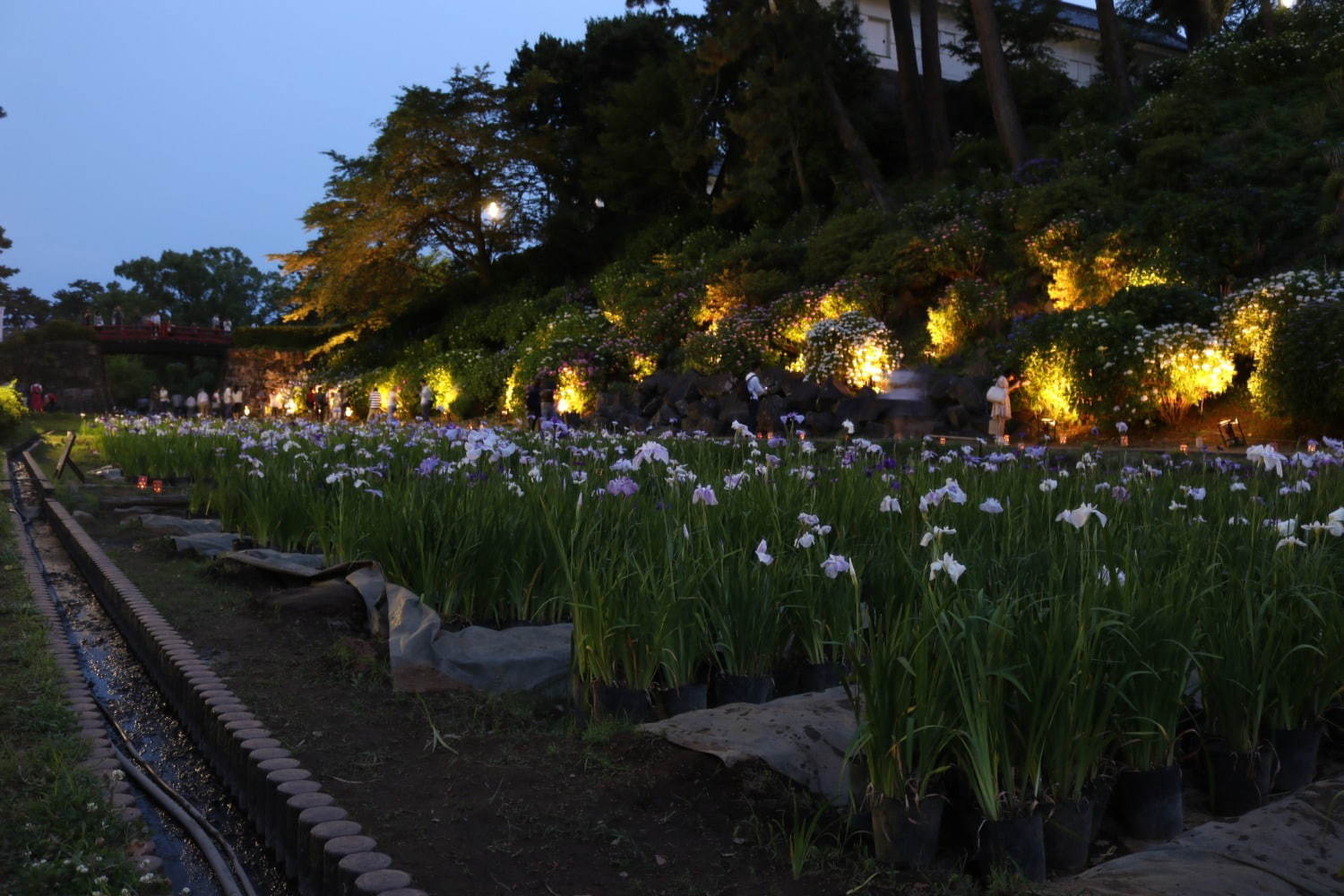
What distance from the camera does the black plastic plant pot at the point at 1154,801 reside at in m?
2.52

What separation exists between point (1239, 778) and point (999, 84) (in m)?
18.5

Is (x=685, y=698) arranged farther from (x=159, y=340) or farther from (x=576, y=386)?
(x=159, y=340)

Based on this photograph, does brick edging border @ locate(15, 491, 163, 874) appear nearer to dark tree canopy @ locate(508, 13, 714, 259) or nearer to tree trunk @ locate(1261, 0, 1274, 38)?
dark tree canopy @ locate(508, 13, 714, 259)

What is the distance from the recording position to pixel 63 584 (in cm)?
627

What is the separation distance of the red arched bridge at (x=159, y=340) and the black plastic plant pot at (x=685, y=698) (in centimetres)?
3975

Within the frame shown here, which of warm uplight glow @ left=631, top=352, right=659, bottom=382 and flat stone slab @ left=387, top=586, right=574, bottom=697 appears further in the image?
warm uplight glow @ left=631, top=352, right=659, bottom=382

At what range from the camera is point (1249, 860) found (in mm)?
2094

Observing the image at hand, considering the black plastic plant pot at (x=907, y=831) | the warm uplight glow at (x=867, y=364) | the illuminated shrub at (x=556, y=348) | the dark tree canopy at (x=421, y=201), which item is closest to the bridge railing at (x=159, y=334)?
the dark tree canopy at (x=421, y=201)

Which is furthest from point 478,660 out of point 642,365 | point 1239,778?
point 642,365

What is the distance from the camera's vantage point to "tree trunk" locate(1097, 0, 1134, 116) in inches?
823

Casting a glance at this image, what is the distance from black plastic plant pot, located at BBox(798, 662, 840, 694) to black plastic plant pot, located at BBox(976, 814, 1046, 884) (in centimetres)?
114

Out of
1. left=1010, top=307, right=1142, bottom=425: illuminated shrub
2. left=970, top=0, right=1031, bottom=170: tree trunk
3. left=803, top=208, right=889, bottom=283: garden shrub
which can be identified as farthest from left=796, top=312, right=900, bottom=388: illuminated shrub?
left=970, top=0, right=1031, bottom=170: tree trunk

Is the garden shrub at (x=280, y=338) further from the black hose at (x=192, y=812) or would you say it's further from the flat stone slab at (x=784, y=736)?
the flat stone slab at (x=784, y=736)

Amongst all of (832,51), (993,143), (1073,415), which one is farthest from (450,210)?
(1073,415)
